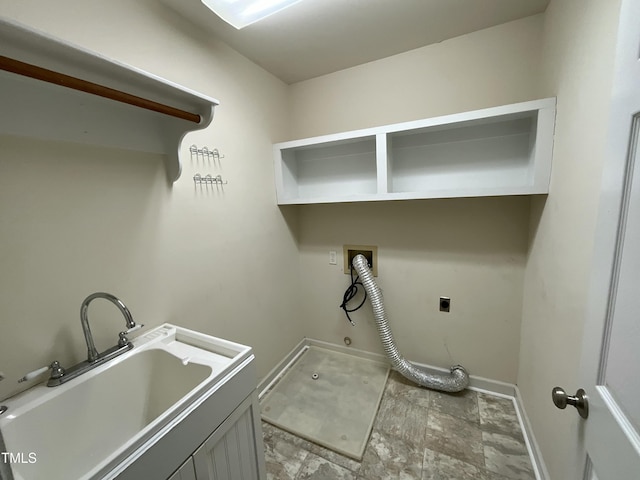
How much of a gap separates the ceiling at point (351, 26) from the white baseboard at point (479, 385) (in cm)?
226

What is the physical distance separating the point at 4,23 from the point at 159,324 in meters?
1.10

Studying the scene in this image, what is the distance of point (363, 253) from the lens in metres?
2.04

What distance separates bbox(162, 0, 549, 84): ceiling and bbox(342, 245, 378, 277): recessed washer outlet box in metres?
1.35

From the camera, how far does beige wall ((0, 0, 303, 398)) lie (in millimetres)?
798

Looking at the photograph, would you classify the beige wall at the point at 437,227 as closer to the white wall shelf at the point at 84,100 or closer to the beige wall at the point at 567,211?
the beige wall at the point at 567,211

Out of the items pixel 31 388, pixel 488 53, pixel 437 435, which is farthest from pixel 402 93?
pixel 31 388

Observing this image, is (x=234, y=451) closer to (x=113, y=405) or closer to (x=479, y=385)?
(x=113, y=405)

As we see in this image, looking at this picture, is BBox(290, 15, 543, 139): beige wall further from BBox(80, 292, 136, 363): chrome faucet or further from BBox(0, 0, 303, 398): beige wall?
BBox(80, 292, 136, 363): chrome faucet

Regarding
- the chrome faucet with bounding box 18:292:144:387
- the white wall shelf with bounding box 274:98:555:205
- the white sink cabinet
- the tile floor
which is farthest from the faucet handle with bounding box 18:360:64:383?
the white wall shelf with bounding box 274:98:555:205

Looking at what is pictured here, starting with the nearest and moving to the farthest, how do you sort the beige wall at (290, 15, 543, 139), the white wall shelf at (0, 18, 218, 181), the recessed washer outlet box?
the white wall shelf at (0, 18, 218, 181) < the beige wall at (290, 15, 543, 139) < the recessed washer outlet box

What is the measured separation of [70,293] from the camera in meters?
0.90

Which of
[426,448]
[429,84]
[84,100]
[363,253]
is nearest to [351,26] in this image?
[429,84]

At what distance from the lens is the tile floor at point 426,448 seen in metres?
1.28

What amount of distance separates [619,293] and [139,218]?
1539 millimetres
